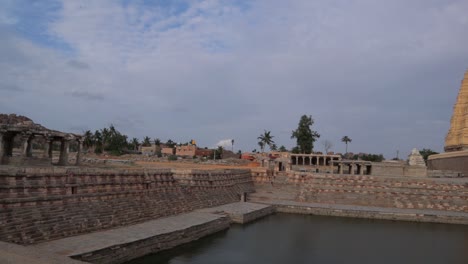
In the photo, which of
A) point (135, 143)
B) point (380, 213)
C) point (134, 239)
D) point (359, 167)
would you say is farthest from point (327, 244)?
point (135, 143)

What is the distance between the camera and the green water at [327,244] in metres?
14.9

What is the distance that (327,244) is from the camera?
18.0 meters

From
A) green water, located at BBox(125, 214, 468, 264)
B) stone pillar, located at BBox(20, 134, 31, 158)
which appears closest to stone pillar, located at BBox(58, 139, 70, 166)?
stone pillar, located at BBox(20, 134, 31, 158)

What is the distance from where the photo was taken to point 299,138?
60344 millimetres

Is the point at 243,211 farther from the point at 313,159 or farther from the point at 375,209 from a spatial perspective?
the point at 313,159

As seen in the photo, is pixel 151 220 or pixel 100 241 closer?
pixel 100 241

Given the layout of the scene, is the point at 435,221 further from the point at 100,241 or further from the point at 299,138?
the point at 299,138

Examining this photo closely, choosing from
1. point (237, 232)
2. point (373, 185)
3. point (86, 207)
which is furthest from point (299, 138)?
point (86, 207)

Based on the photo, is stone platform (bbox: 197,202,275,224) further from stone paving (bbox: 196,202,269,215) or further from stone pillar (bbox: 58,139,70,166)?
stone pillar (bbox: 58,139,70,166)

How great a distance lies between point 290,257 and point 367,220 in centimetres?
1110

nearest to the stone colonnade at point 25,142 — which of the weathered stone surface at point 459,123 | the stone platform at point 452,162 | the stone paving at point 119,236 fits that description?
the stone paving at point 119,236

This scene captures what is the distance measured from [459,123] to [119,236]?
1844 inches

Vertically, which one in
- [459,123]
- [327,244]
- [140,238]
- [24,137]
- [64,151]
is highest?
[459,123]

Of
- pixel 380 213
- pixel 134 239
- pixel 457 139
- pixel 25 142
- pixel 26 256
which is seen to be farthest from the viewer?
pixel 457 139
